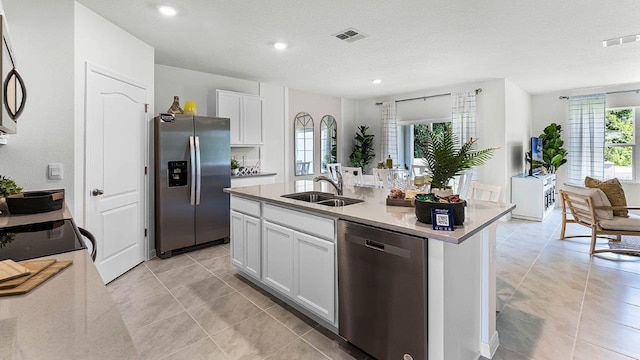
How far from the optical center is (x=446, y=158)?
177 centimetres

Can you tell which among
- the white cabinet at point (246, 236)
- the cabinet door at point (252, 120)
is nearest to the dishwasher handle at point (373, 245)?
the white cabinet at point (246, 236)

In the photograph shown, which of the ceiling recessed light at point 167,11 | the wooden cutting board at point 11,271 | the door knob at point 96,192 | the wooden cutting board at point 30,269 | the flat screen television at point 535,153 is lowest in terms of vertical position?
the wooden cutting board at point 30,269

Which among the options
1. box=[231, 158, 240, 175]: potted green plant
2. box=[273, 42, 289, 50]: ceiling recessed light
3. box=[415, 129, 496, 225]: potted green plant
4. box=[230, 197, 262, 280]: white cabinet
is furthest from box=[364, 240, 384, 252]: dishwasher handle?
box=[231, 158, 240, 175]: potted green plant

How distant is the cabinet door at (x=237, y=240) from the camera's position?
9.87 feet

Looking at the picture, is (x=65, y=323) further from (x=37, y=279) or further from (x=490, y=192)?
(x=490, y=192)

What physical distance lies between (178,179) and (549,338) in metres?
3.88

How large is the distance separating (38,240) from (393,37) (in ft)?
11.3

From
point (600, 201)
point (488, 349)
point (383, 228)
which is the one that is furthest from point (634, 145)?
point (383, 228)

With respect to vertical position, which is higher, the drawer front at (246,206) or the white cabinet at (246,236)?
the drawer front at (246,206)

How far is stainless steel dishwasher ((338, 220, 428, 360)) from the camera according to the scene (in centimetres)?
156

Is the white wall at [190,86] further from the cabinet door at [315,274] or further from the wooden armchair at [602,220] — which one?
the wooden armchair at [602,220]

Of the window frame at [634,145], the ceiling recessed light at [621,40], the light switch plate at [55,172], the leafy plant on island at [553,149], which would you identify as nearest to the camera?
the light switch plate at [55,172]

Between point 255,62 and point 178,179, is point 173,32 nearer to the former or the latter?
point 255,62

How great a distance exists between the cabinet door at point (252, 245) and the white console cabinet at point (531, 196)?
5.19 meters
